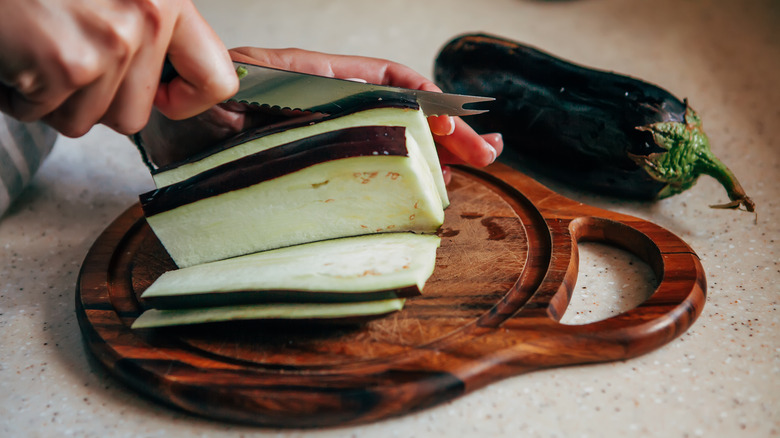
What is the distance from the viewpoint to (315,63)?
6.64ft

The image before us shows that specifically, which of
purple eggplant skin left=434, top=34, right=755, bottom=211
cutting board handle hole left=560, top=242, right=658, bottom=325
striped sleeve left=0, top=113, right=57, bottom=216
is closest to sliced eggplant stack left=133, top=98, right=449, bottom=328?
cutting board handle hole left=560, top=242, right=658, bottom=325

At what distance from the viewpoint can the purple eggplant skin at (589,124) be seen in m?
1.97

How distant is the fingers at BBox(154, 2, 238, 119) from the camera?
134 cm

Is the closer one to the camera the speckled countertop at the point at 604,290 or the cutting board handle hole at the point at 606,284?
the speckled countertop at the point at 604,290

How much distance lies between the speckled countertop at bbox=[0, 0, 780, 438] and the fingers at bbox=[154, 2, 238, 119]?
70 centimetres

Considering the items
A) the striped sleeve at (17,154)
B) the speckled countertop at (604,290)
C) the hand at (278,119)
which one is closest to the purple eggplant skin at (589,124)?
the speckled countertop at (604,290)

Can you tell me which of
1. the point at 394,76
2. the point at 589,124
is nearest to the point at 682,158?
the point at 589,124

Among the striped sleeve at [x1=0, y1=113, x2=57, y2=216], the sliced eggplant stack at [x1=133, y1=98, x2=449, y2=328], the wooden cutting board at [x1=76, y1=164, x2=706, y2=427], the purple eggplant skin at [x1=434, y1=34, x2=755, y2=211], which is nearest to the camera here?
the wooden cutting board at [x1=76, y1=164, x2=706, y2=427]

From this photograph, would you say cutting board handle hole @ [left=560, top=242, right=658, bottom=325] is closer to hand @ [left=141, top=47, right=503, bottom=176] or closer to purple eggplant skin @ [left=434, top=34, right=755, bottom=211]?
purple eggplant skin @ [left=434, top=34, right=755, bottom=211]

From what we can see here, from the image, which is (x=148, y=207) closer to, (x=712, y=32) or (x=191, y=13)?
(x=191, y=13)

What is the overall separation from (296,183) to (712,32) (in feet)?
9.89

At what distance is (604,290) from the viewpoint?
171 centimetres

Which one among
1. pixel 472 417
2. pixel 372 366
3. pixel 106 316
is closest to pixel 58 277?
pixel 106 316

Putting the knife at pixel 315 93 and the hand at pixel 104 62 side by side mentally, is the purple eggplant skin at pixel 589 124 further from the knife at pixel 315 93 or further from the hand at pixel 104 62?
the hand at pixel 104 62
